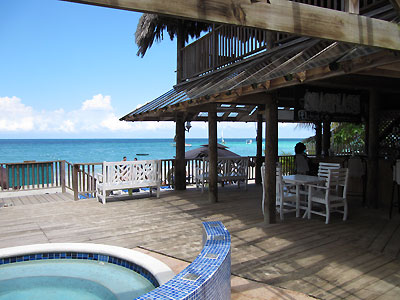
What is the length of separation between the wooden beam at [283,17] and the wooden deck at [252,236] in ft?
7.74

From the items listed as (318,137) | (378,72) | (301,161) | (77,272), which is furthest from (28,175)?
(318,137)

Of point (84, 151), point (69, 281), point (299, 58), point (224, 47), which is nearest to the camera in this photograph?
point (69, 281)

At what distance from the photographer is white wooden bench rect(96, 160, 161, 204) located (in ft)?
24.8

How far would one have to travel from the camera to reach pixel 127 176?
787 centimetres

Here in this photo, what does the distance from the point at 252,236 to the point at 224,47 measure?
5.54 metres

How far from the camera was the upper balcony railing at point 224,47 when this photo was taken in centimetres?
707

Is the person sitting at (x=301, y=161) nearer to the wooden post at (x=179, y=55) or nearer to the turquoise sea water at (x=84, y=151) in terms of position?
the wooden post at (x=179, y=55)

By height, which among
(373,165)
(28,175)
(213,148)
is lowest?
(28,175)

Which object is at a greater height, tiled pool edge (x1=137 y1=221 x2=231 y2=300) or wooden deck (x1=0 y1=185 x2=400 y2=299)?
tiled pool edge (x1=137 y1=221 x2=231 y2=300)

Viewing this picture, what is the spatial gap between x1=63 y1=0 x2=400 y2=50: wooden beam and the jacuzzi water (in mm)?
2918

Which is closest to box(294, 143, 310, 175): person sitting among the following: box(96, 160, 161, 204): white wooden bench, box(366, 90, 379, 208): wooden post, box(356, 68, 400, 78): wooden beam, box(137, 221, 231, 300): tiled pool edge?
box(366, 90, 379, 208): wooden post

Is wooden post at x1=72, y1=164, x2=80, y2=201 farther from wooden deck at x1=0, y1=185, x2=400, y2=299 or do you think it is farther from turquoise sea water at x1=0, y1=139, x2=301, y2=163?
turquoise sea water at x1=0, y1=139, x2=301, y2=163

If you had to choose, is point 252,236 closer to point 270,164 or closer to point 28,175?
point 270,164

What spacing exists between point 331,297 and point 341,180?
10.7 ft
